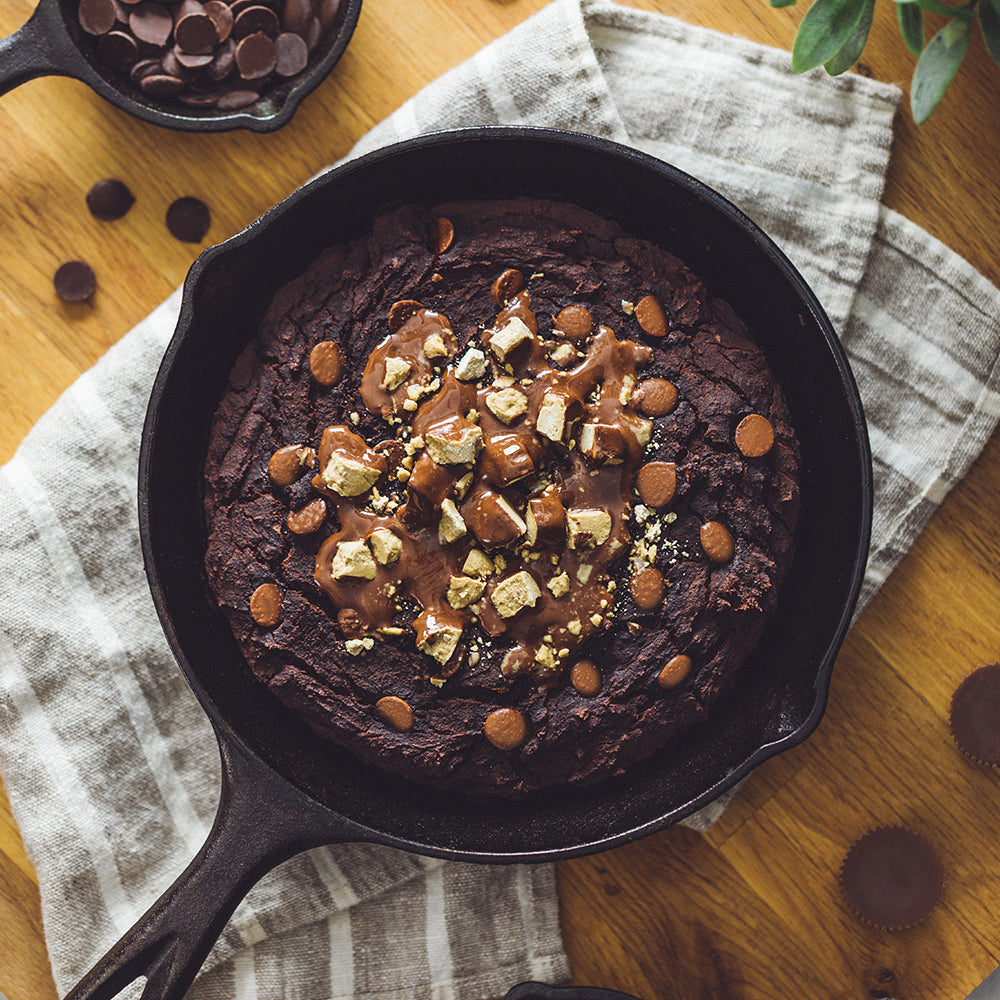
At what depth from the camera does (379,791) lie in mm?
2102

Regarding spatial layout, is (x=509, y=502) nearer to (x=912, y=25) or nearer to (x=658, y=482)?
(x=658, y=482)

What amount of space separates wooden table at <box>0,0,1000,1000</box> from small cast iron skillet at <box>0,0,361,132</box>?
0.13 metres

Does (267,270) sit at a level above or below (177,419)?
above

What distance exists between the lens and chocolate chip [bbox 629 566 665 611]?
1.93 meters

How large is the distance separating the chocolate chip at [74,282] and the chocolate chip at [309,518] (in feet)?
2.75

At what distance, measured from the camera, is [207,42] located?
2158mm

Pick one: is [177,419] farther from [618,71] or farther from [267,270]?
[618,71]

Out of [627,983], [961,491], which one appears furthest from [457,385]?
[627,983]

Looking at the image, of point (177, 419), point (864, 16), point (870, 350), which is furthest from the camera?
point (870, 350)

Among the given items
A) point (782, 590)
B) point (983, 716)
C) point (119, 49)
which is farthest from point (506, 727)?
point (119, 49)

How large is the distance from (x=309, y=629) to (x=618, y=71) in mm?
1492

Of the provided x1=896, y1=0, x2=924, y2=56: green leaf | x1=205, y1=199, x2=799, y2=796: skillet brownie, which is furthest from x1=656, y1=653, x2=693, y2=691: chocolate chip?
x1=896, y1=0, x2=924, y2=56: green leaf

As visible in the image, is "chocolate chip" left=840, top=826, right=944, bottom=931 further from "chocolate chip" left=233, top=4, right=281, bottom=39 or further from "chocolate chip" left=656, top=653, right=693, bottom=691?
"chocolate chip" left=233, top=4, right=281, bottom=39

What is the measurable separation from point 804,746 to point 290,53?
6.66 ft
